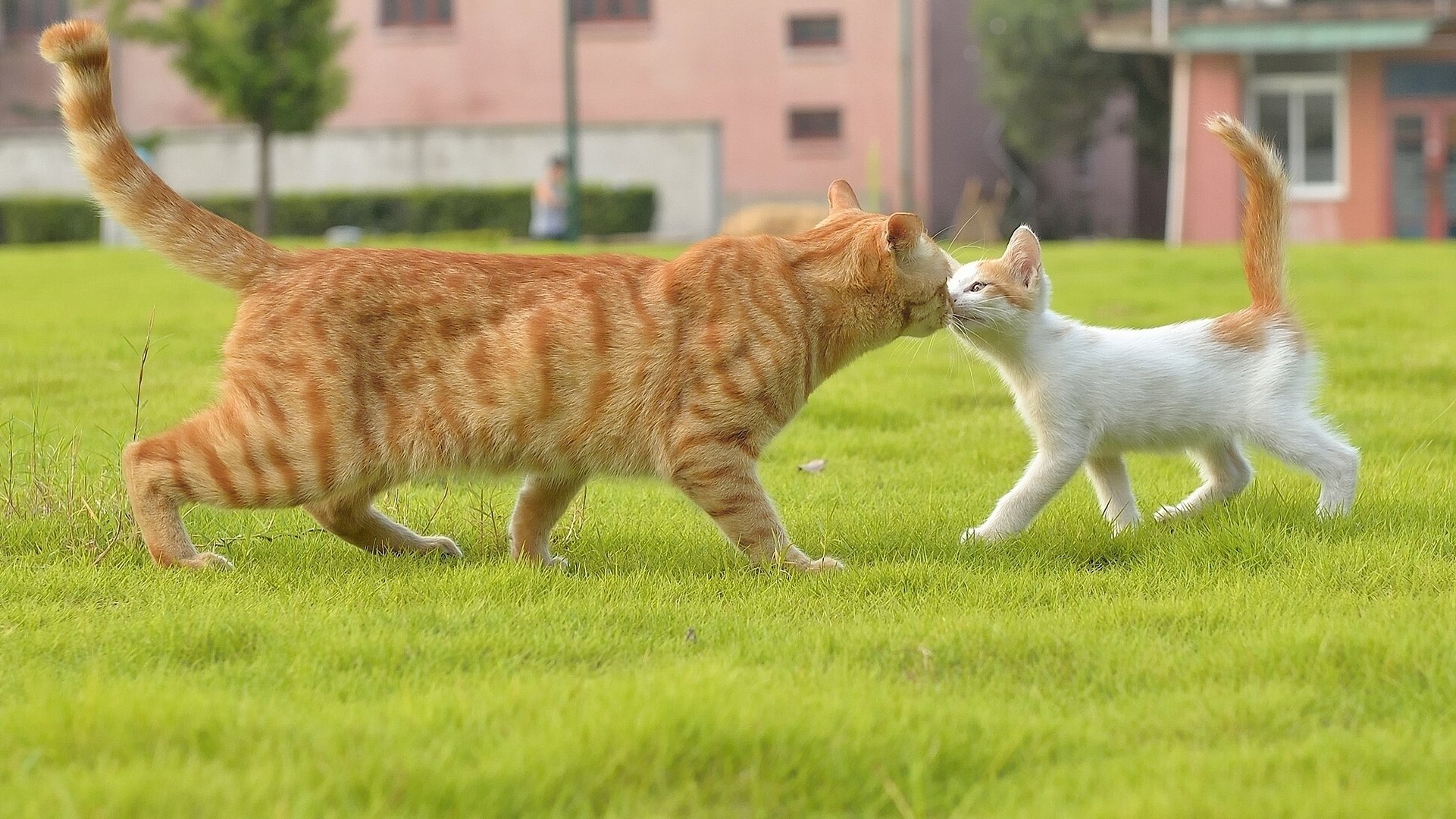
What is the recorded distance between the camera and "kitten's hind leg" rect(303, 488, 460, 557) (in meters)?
4.59

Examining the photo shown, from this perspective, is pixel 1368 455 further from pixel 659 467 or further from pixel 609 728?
pixel 609 728

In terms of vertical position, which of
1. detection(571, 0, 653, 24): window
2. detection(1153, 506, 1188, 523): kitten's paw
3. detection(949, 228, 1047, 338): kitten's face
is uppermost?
detection(571, 0, 653, 24): window

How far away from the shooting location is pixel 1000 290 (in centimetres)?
479

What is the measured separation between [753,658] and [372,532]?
1.75 metres

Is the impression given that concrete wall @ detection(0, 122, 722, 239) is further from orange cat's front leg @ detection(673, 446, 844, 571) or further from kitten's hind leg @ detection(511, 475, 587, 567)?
orange cat's front leg @ detection(673, 446, 844, 571)

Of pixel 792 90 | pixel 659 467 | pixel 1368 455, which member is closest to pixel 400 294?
pixel 659 467

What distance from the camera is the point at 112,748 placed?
269 centimetres

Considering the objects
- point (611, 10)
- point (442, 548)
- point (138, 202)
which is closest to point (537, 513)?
point (442, 548)

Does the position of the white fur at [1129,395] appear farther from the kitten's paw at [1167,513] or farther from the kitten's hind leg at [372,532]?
the kitten's hind leg at [372,532]

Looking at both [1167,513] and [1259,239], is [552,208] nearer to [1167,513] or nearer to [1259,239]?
[1259,239]

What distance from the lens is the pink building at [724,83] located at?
3444 cm

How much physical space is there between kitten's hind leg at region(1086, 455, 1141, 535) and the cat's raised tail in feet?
8.96

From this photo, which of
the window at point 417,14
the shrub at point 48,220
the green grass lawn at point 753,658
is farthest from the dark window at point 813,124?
the green grass lawn at point 753,658

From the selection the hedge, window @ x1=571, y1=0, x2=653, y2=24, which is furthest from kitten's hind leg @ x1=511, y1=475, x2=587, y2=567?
window @ x1=571, y1=0, x2=653, y2=24
